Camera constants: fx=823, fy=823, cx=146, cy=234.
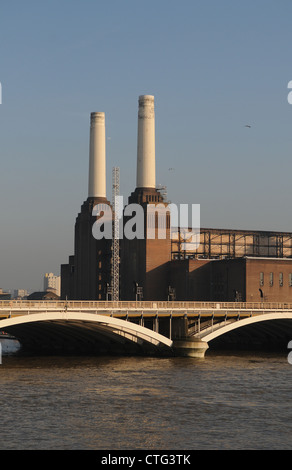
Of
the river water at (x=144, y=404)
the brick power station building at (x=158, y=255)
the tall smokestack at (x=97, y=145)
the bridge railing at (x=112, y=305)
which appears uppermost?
the tall smokestack at (x=97, y=145)

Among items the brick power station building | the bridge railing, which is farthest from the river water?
the brick power station building

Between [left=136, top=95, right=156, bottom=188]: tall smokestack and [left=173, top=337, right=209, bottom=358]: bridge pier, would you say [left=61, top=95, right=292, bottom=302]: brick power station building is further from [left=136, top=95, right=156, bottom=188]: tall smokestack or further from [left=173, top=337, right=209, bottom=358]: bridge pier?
[left=173, top=337, right=209, bottom=358]: bridge pier

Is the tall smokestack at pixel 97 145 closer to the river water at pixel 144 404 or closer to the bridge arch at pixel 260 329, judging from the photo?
the bridge arch at pixel 260 329

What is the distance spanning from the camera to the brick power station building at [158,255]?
14150 cm

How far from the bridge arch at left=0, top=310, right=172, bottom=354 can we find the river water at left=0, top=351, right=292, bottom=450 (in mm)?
3202

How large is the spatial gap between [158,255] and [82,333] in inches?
1791

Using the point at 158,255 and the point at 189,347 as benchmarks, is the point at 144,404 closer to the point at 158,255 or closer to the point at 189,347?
the point at 189,347

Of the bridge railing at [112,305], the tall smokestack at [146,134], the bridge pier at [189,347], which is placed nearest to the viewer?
the bridge railing at [112,305]

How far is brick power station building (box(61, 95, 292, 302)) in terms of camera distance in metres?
142

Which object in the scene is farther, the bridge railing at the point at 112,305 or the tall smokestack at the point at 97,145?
the tall smokestack at the point at 97,145

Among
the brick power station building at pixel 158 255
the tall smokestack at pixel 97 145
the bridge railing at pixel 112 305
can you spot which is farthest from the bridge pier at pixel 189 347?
the tall smokestack at pixel 97 145

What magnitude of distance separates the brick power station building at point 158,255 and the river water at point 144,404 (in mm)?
43011

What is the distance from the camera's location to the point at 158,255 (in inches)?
5920
